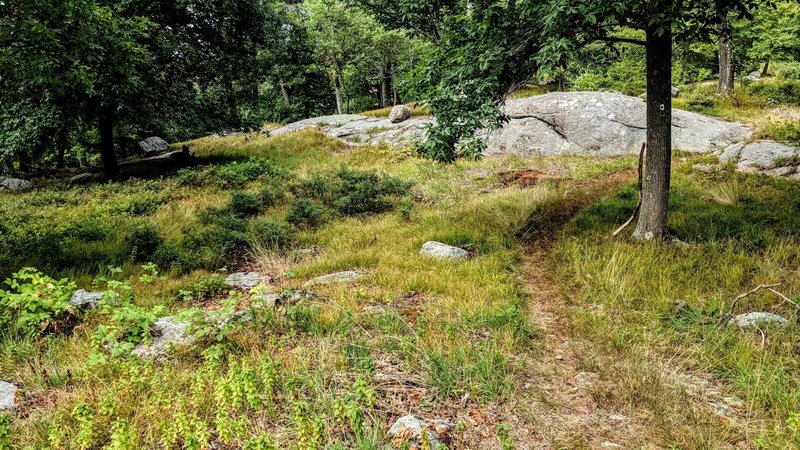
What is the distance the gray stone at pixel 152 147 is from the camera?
2488cm

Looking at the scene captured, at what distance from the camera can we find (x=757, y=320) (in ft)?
15.0

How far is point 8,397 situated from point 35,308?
1448mm

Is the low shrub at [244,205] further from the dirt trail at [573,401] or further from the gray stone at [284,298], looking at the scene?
the dirt trail at [573,401]

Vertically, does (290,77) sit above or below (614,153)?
above

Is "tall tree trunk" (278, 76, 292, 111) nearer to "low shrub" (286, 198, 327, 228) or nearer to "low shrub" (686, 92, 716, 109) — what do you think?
"low shrub" (286, 198, 327, 228)

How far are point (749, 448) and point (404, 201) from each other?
8874 millimetres

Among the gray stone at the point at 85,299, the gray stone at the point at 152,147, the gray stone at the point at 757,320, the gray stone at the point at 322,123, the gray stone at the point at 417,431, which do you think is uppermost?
the gray stone at the point at 322,123

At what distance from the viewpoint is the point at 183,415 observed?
3.09 meters

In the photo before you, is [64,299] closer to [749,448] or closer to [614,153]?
[749,448]

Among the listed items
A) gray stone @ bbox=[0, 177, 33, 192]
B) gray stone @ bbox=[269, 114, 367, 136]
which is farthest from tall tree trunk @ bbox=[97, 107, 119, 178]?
gray stone @ bbox=[269, 114, 367, 136]

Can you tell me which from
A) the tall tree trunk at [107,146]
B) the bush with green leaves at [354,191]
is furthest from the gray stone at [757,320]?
the tall tree trunk at [107,146]

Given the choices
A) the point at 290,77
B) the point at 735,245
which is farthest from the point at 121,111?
the point at 290,77

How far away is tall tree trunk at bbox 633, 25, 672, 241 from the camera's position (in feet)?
21.7

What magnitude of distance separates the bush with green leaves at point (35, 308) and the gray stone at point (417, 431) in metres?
4.09
